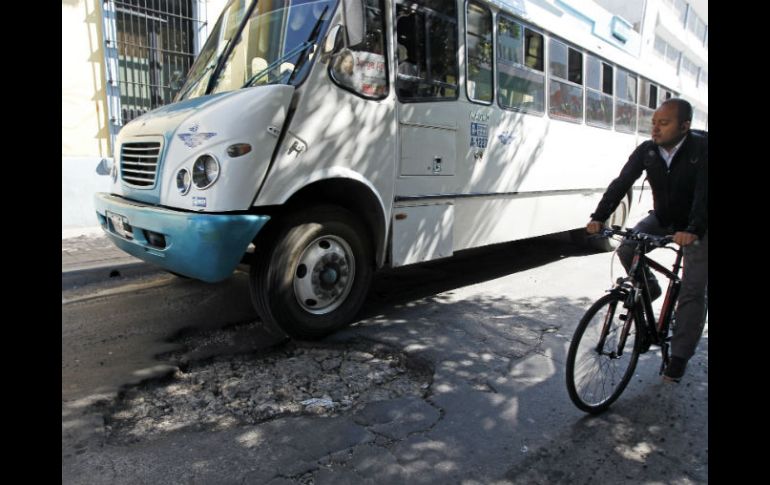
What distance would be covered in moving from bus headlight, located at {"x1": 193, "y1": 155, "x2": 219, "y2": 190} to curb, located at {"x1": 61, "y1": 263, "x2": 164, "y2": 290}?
288 centimetres

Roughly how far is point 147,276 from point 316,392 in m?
3.42

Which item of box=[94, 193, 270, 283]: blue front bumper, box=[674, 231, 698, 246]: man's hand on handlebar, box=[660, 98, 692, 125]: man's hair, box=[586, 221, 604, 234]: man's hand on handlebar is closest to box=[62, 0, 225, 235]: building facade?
box=[94, 193, 270, 283]: blue front bumper

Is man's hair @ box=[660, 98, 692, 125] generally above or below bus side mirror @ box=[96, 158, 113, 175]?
below

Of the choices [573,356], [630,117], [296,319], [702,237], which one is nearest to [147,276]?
[296,319]

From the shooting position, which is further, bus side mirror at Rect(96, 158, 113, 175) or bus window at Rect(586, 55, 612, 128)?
bus side mirror at Rect(96, 158, 113, 175)

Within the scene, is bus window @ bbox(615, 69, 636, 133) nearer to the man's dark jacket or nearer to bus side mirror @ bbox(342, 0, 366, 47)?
the man's dark jacket

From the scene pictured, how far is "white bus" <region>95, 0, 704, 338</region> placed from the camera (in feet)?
11.0

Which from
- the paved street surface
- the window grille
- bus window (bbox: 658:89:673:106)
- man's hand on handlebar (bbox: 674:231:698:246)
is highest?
the window grille

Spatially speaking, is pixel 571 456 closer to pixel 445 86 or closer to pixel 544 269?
pixel 445 86

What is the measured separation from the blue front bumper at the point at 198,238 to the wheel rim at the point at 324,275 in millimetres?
524

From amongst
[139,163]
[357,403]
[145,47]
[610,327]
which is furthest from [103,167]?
[610,327]

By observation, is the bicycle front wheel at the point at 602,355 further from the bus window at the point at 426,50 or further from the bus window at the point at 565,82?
the bus window at the point at 565,82

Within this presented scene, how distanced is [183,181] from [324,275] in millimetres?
1192

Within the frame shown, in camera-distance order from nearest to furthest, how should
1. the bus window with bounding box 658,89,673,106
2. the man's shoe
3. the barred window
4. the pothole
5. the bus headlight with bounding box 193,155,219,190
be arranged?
the pothole
the man's shoe
the bus headlight with bounding box 193,155,219,190
the barred window
the bus window with bounding box 658,89,673,106
